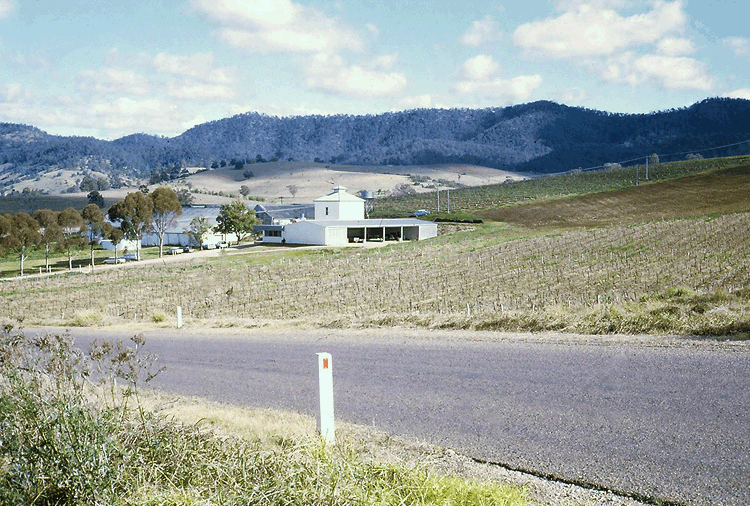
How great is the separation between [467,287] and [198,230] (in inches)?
2044

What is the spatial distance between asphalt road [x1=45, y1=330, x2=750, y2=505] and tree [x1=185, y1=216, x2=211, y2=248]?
6111cm

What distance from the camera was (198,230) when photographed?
72500mm

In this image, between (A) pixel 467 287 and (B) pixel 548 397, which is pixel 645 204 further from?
(B) pixel 548 397

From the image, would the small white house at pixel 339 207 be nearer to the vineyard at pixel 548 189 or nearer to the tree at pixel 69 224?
the vineyard at pixel 548 189

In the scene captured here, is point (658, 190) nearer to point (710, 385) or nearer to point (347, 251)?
point (347, 251)

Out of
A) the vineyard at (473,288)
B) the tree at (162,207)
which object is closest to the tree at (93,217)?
the tree at (162,207)

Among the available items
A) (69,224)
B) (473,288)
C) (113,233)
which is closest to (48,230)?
(69,224)

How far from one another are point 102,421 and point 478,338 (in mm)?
8032

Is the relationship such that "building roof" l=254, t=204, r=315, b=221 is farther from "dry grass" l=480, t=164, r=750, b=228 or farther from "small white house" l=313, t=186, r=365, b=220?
"dry grass" l=480, t=164, r=750, b=228

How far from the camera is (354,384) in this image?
9289 millimetres

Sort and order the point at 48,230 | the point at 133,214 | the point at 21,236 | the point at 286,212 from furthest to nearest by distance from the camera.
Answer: the point at 286,212, the point at 133,214, the point at 48,230, the point at 21,236

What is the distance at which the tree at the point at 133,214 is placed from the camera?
6719 cm

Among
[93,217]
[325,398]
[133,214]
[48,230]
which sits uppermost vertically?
[133,214]

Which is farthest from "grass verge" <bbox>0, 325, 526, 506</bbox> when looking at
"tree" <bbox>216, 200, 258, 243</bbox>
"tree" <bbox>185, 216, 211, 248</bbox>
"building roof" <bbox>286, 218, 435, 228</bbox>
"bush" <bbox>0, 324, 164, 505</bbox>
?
"tree" <bbox>216, 200, 258, 243</bbox>
